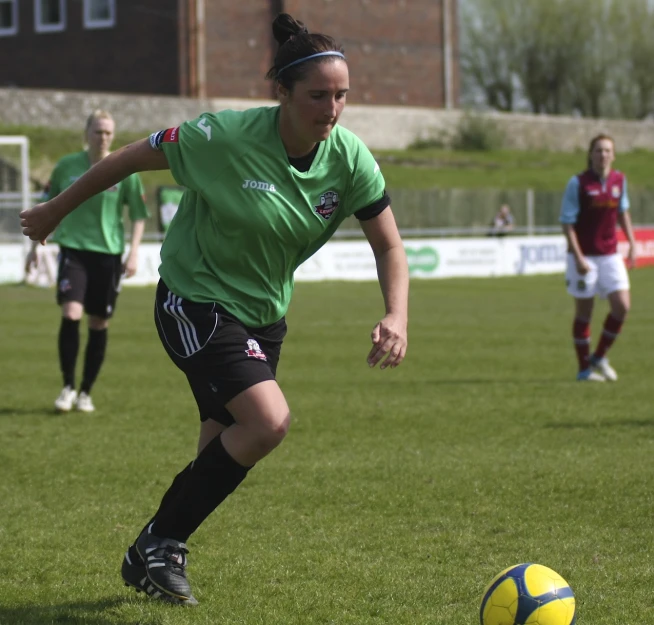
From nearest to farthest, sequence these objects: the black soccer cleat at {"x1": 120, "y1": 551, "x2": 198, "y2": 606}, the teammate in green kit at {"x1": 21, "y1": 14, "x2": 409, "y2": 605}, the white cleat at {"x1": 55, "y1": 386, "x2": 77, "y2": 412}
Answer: the teammate in green kit at {"x1": 21, "y1": 14, "x2": 409, "y2": 605} → the black soccer cleat at {"x1": 120, "y1": 551, "x2": 198, "y2": 606} → the white cleat at {"x1": 55, "y1": 386, "x2": 77, "y2": 412}

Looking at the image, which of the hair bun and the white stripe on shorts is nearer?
the hair bun

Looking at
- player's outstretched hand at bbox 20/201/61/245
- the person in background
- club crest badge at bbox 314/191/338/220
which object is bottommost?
the person in background

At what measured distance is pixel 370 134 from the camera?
4462cm

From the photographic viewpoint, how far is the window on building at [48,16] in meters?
43.8

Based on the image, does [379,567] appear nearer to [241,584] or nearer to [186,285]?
[241,584]

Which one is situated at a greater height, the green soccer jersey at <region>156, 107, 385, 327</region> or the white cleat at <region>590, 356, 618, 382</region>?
the green soccer jersey at <region>156, 107, 385, 327</region>

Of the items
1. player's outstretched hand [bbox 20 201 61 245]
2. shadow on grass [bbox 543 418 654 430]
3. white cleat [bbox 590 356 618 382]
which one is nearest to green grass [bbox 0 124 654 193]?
white cleat [bbox 590 356 618 382]

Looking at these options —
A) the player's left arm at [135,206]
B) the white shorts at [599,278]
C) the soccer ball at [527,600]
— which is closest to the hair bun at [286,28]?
the soccer ball at [527,600]

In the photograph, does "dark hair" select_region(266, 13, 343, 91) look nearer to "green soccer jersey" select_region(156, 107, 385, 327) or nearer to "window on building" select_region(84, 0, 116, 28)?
"green soccer jersey" select_region(156, 107, 385, 327)

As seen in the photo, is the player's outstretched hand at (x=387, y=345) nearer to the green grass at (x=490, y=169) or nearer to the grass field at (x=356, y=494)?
the grass field at (x=356, y=494)

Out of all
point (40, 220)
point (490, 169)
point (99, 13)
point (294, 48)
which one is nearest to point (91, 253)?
point (40, 220)

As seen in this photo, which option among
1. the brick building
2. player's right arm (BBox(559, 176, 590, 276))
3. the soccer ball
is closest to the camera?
the soccer ball

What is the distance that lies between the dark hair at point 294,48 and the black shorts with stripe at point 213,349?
2.94 ft

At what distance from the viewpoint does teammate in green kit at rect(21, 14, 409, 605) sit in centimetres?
418
